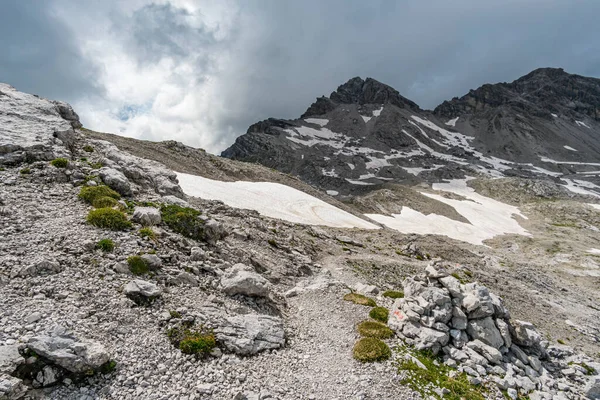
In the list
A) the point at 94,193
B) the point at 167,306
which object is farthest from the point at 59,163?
the point at 167,306

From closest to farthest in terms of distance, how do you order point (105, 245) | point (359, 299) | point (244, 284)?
point (105, 245) < point (244, 284) < point (359, 299)

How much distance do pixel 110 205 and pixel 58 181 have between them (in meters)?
4.17

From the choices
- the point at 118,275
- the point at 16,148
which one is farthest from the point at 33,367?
the point at 16,148

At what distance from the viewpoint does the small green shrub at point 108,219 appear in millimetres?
15406

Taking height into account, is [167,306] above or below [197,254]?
below

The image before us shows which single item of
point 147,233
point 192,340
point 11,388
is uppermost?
point 147,233

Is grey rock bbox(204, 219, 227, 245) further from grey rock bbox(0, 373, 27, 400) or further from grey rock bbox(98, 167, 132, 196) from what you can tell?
grey rock bbox(0, 373, 27, 400)

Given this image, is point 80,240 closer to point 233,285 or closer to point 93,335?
point 93,335

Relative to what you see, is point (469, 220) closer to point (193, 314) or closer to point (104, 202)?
point (193, 314)

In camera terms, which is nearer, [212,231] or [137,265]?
[137,265]

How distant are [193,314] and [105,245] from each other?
5522 mm

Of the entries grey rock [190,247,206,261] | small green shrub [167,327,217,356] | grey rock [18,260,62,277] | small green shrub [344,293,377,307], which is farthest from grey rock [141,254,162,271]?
small green shrub [344,293,377,307]

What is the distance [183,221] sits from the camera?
749 inches

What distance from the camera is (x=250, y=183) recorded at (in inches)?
2328
